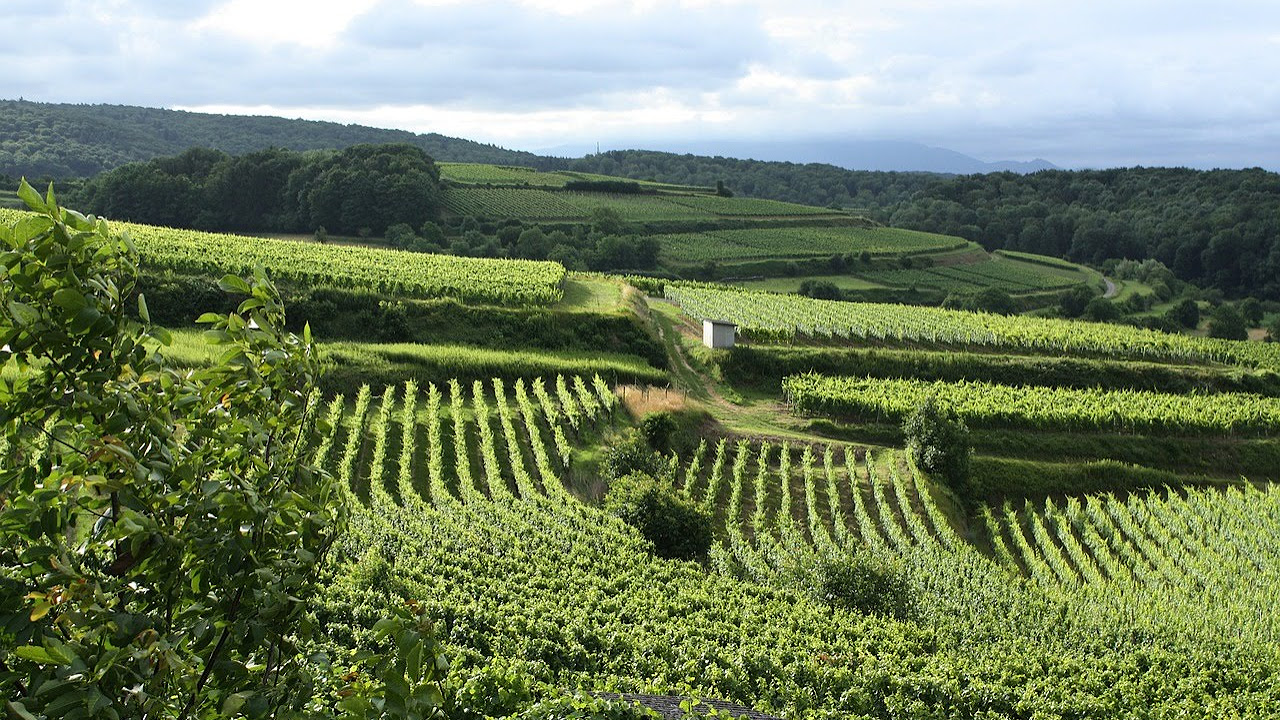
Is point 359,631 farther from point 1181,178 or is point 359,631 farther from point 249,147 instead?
point 249,147

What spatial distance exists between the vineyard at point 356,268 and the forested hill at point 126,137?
76.7 metres

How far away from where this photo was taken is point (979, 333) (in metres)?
47.2

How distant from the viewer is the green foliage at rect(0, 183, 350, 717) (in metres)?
3.25

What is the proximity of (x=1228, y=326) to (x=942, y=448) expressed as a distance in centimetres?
5269

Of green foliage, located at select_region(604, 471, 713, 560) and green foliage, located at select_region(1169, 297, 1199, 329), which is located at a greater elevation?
green foliage, located at select_region(1169, 297, 1199, 329)

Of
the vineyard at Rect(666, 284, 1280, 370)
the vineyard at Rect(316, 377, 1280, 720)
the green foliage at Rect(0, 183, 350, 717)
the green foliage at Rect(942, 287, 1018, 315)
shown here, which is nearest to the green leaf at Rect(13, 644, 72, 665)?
the green foliage at Rect(0, 183, 350, 717)

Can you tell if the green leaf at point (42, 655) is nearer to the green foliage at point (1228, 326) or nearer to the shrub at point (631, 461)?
the shrub at point (631, 461)

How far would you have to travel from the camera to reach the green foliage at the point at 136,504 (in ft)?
10.7

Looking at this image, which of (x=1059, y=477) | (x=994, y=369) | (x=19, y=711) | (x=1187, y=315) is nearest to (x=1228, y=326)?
(x=1187, y=315)

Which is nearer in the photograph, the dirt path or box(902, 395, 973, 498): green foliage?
box(902, 395, 973, 498): green foliage

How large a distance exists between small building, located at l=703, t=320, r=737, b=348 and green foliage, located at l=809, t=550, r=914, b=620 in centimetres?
2212

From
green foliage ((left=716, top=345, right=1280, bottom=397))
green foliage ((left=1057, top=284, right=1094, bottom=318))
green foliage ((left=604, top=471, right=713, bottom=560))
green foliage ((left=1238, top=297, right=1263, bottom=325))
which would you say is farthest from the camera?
green foliage ((left=1238, top=297, right=1263, bottom=325))

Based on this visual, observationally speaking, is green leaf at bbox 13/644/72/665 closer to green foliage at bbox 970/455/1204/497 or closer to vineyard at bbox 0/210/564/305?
green foliage at bbox 970/455/1204/497

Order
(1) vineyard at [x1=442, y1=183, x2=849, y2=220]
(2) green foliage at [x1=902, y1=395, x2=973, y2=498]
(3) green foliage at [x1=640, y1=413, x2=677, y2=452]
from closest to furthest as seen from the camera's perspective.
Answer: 1. (3) green foliage at [x1=640, y1=413, x2=677, y2=452]
2. (2) green foliage at [x1=902, y1=395, x2=973, y2=498]
3. (1) vineyard at [x1=442, y1=183, x2=849, y2=220]
